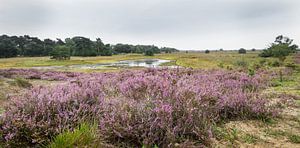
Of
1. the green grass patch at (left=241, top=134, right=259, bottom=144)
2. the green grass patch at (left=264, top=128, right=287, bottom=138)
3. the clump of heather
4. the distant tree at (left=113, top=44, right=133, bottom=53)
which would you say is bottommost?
the green grass patch at (left=264, top=128, right=287, bottom=138)

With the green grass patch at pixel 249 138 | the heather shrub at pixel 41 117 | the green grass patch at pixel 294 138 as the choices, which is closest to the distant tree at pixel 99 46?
the heather shrub at pixel 41 117

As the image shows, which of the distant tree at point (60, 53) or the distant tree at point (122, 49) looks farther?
the distant tree at point (122, 49)

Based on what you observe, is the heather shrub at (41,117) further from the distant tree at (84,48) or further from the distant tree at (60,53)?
the distant tree at (84,48)

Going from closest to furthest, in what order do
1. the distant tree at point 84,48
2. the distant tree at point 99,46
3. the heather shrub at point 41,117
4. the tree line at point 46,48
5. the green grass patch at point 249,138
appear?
the heather shrub at point 41,117 < the green grass patch at point 249,138 < the tree line at point 46,48 < the distant tree at point 84,48 < the distant tree at point 99,46

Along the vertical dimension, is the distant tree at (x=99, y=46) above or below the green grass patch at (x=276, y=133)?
above

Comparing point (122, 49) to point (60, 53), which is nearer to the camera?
point (60, 53)

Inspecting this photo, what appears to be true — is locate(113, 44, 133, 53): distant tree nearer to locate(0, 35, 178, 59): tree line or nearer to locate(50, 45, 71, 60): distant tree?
locate(0, 35, 178, 59): tree line

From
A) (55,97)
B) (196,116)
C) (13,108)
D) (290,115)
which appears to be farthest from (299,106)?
(13,108)

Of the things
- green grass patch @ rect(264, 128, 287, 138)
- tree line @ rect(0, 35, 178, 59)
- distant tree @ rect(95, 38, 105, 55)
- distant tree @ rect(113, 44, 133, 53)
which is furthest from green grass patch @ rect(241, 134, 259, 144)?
distant tree @ rect(113, 44, 133, 53)

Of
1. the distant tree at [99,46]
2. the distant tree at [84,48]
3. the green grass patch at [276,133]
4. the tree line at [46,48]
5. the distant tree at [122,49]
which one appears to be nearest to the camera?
the green grass patch at [276,133]

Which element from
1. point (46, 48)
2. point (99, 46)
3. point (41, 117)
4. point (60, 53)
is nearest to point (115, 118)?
point (41, 117)

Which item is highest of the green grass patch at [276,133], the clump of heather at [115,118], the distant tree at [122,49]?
the distant tree at [122,49]

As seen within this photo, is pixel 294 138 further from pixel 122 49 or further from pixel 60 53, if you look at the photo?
pixel 122 49

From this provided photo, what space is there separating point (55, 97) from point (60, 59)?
76.1m
